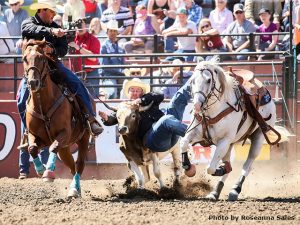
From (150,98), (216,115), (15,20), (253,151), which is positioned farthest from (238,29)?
(216,115)

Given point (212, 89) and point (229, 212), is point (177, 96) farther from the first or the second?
point (229, 212)

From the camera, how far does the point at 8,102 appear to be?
13031 mm

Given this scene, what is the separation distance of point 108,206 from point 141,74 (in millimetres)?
5644

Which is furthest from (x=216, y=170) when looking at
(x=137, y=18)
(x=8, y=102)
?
(x=137, y=18)

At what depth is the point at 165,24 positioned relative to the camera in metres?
15.4

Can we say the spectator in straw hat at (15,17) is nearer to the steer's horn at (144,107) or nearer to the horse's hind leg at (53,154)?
the steer's horn at (144,107)

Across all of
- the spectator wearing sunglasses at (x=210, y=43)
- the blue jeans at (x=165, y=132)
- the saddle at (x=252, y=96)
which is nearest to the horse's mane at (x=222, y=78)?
the saddle at (x=252, y=96)

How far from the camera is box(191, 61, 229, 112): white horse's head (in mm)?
9352

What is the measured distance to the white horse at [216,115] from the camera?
948 centimetres

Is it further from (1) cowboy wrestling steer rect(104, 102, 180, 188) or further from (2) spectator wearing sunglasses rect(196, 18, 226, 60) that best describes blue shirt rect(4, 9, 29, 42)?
(1) cowboy wrestling steer rect(104, 102, 180, 188)

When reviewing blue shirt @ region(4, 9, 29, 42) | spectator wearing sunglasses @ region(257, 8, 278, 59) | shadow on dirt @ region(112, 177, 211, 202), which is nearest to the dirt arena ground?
shadow on dirt @ region(112, 177, 211, 202)

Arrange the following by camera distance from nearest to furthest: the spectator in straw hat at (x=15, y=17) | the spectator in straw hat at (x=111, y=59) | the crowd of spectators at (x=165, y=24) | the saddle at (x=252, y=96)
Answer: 1. the saddle at (x=252, y=96)
2. the spectator in straw hat at (x=111, y=59)
3. the crowd of spectators at (x=165, y=24)
4. the spectator in straw hat at (x=15, y=17)

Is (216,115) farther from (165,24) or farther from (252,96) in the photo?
(165,24)

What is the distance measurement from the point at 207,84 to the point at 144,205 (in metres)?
1.65
